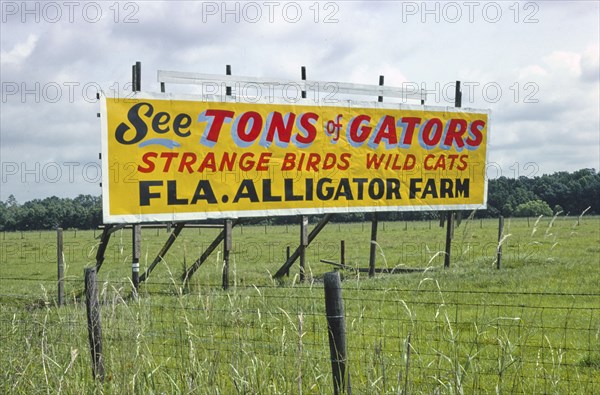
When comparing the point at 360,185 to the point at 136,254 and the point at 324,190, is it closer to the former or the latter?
the point at 324,190

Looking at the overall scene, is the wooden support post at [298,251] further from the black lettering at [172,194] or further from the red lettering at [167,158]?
the red lettering at [167,158]

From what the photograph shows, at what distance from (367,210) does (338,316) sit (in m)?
13.9

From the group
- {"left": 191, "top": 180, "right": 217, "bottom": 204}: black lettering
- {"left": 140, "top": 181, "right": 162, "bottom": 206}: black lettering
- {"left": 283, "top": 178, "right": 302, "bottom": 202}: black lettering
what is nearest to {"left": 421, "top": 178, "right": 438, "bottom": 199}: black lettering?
{"left": 283, "top": 178, "right": 302, "bottom": 202}: black lettering

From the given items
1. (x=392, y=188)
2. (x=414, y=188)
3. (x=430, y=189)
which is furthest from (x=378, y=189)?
(x=430, y=189)

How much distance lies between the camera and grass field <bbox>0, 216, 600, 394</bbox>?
16.4 feet

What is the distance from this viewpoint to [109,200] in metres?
15.3

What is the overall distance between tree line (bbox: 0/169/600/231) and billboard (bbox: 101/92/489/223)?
204cm

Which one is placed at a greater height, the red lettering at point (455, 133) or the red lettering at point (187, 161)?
the red lettering at point (455, 133)

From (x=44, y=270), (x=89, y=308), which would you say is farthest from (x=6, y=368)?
(x=44, y=270)

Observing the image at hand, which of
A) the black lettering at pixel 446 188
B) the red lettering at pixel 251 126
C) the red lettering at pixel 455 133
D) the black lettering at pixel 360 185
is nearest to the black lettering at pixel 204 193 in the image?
the red lettering at pixel 251 126

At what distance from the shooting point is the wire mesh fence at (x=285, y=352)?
4805mm

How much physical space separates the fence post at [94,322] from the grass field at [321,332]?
→ 0.11 m

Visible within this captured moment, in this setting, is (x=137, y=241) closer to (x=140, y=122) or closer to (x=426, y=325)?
(x=140, y=122)

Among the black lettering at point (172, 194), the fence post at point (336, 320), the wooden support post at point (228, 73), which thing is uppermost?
the wooden support post at point (228, 73)
